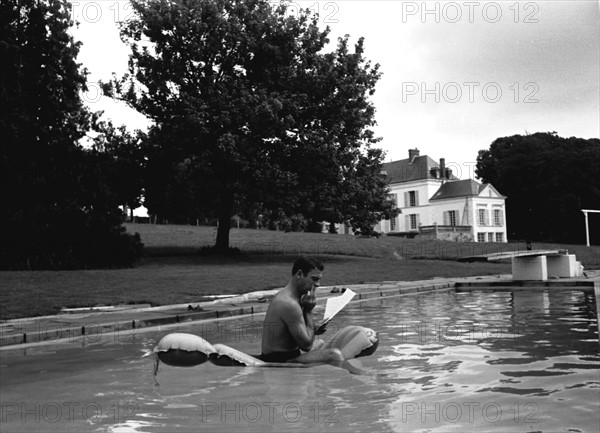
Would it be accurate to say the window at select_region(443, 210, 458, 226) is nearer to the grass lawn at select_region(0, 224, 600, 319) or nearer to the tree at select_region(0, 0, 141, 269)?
the grass lawn at select_region(0, 224, 600, 319)

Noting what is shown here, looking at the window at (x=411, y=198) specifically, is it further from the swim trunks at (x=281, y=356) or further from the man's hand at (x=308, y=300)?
the man's hand at (x=308, y=300)

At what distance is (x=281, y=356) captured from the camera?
8891 mm

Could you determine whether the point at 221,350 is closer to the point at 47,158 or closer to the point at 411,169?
the point at 47,158

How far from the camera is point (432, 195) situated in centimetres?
8875

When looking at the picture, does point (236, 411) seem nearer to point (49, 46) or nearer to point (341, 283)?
point (341, 283)

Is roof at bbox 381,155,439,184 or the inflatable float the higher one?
roof at bbox 381,155,439,184

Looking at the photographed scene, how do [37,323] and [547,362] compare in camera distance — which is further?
[37,323]

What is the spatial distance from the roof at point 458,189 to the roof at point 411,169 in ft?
9.65

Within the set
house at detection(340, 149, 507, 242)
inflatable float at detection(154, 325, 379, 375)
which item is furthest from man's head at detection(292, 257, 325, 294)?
house at detection(340, 149, 507, 242)

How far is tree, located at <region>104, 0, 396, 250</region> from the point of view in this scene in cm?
3366

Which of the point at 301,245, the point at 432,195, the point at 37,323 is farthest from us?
the point at 432,195

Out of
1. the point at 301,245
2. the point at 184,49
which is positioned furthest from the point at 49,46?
the point at 301,245

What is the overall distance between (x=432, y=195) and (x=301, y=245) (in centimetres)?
4667

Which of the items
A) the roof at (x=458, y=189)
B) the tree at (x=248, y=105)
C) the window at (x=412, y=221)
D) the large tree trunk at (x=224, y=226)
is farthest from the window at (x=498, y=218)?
the large tree trunk at (x=224, y=226)
